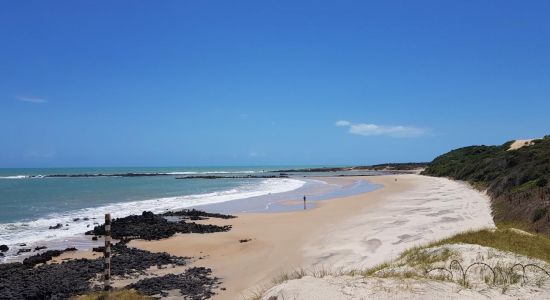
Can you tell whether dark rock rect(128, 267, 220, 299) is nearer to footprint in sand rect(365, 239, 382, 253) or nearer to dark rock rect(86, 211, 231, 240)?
footprint in sand rect(365, 239, 382, 253)

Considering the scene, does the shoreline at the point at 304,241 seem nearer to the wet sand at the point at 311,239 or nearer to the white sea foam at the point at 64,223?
the wet sand at the point at 311,239

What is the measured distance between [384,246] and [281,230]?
274 inches

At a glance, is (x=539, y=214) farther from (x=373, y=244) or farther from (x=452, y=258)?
(x=452, y=258)

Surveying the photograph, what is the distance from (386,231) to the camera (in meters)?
19.1

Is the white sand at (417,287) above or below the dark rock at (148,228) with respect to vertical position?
above

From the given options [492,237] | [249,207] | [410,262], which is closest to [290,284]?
[410,262]

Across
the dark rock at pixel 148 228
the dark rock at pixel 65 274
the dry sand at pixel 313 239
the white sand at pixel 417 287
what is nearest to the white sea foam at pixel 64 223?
the dark rock at pixel 148 228

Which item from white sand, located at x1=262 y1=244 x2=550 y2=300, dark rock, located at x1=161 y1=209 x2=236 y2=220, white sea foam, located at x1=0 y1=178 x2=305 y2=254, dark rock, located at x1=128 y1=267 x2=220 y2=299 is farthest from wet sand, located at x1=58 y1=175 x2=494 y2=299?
white sea foam, located at x1=0 y1=178 x2=305 y2=254

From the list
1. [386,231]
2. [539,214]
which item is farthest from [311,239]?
[539,214]

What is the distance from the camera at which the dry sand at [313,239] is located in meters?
14.7

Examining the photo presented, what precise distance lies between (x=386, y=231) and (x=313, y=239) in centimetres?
306

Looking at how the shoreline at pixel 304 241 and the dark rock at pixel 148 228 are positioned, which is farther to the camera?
the dark rock at pixel 148 228

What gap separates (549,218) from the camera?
52.2 ft

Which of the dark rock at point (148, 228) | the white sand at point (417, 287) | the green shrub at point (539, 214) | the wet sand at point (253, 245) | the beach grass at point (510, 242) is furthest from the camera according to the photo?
the dark rock at point (148, 228)
